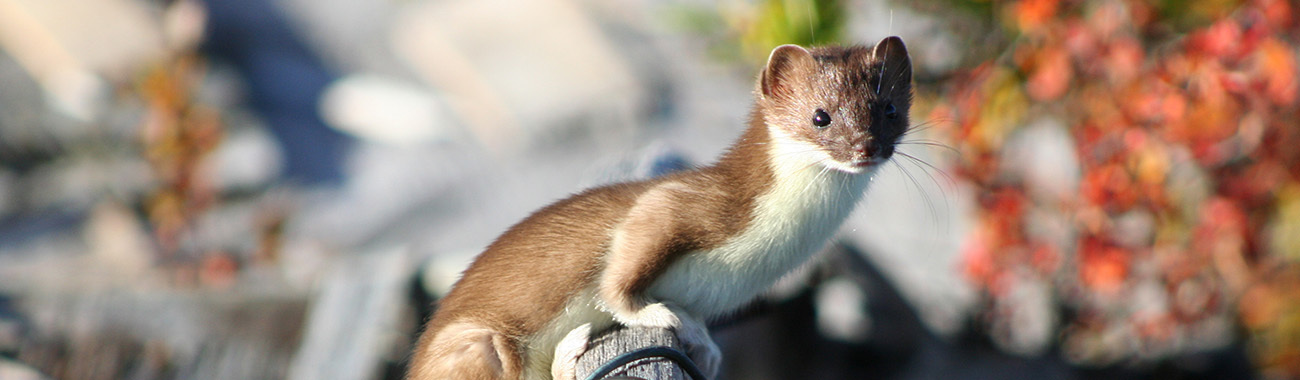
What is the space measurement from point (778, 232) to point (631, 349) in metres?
0.37

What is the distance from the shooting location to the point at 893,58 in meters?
2.02

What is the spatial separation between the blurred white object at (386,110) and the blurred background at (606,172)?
2cm

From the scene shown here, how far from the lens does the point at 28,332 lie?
4.29 metres

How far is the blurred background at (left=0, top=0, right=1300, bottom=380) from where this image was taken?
4102 millimetres

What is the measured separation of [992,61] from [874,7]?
4.15ft

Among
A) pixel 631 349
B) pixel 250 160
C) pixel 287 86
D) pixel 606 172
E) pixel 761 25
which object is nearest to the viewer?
pixel 631 349

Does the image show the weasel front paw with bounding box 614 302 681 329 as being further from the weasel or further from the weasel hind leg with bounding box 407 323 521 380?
the weasel hind leg with bounding box 407 323 521 380

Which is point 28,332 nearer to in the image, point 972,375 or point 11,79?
point 11,79

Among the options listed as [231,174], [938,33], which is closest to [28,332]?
[231,174]

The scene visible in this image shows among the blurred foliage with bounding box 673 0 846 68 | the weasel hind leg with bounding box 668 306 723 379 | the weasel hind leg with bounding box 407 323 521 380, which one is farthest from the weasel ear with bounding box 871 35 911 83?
the blurred foliage with bounding box 673 0 846 68

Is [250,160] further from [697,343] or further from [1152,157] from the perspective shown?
[697,343]

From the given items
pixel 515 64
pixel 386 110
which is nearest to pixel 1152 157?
pixel 515 64

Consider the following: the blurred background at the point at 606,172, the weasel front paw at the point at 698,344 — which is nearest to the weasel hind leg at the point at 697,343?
the weasel front paw at the point at 698,344

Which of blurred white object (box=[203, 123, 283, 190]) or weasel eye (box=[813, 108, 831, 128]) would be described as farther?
blurred white object (box=[203, 123, 283, 190])
